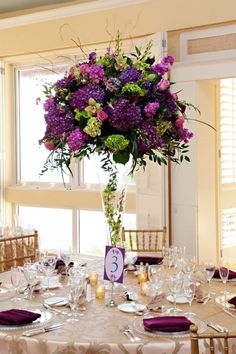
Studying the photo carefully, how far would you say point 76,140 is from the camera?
2.61 meters

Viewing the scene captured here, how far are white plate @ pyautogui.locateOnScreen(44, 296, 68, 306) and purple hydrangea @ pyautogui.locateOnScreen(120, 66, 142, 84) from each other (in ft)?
3.63

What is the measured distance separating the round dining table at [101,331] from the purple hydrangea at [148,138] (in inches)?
27.0

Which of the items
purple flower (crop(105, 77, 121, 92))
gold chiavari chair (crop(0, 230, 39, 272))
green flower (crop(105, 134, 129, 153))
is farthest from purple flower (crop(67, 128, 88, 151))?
gold chiavari chair (crop(0, 230, 39, 272))

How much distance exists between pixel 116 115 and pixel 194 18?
9.47 ft

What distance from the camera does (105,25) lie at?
5754mm

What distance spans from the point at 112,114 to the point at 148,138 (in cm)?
21

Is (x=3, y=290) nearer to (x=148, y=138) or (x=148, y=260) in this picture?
(x=148, y=260)

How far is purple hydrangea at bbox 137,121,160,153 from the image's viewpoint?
8.68ft

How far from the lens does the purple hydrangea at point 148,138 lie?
2646mm

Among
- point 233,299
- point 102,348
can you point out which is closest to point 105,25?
point 233,299

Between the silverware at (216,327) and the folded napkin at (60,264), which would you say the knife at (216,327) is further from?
the folded napkin at (60,264)

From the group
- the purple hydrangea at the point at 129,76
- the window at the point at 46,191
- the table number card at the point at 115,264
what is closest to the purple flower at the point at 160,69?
the purple hydrangea at the point at 129,76

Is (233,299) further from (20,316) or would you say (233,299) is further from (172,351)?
(20,316)

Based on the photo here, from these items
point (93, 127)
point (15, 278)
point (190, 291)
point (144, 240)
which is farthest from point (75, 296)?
point (144, 240)
